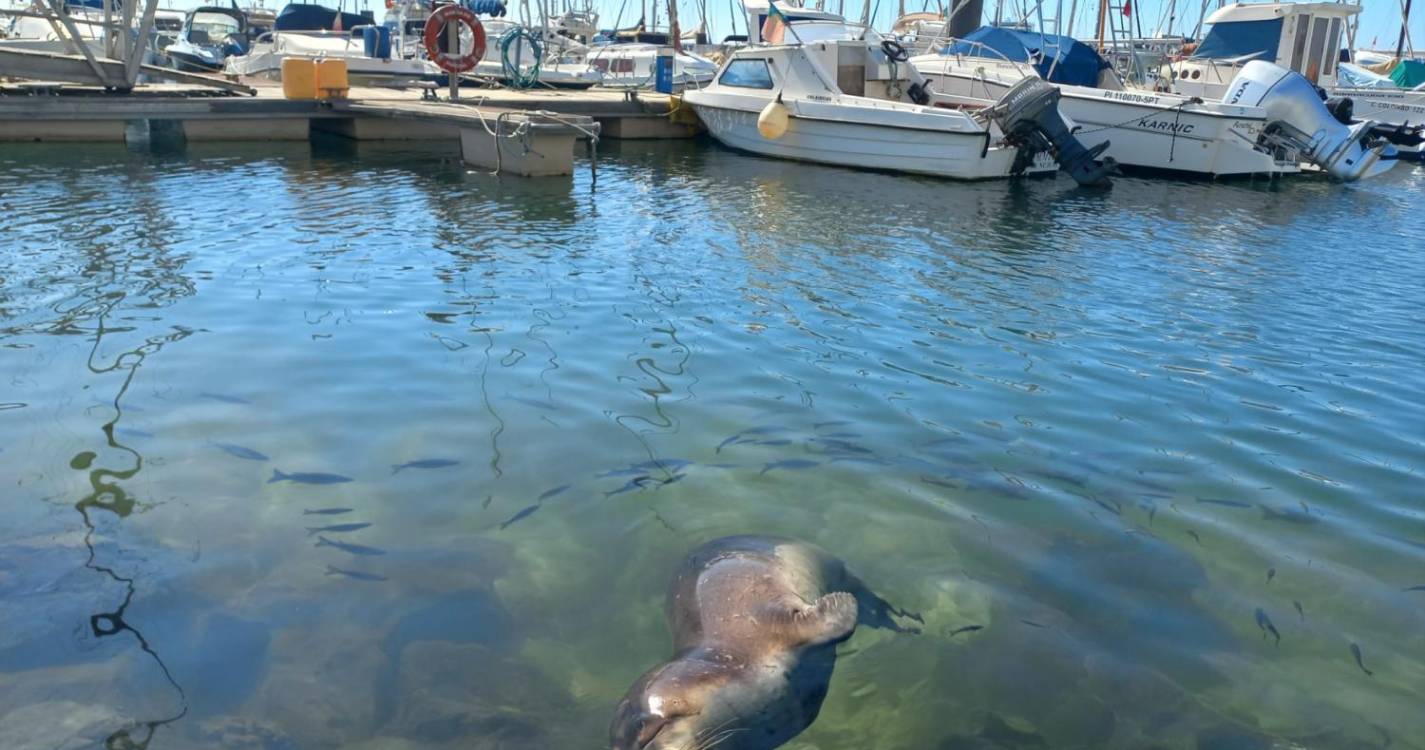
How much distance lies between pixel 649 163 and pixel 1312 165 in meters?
13.2

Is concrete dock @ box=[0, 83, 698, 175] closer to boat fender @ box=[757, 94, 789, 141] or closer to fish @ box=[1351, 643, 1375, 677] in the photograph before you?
boat fender @ box=[757, 94, 789, 141]

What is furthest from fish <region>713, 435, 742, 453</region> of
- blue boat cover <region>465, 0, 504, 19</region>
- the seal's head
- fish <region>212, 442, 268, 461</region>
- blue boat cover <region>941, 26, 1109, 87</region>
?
blue boat cover <region>465, 0, 504, 19</region>

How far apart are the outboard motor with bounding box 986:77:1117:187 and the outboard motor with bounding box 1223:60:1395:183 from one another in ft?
12.8

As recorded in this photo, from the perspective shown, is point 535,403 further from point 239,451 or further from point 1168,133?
point 1168,133

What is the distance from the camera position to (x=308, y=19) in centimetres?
3578

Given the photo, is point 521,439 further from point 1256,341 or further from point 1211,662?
point 1256,341

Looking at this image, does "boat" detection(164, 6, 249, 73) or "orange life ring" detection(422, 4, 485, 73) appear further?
"boat" detection(164, 6, 249, 73)

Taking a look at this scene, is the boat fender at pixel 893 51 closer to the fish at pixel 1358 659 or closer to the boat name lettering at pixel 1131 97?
the boat name lettering at pixel 1131 97

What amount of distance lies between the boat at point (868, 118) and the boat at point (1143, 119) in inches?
47.3

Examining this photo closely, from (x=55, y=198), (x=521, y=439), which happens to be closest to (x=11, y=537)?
(x=521, y=439)

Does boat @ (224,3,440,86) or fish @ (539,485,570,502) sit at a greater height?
boat @ (224,3,440,86)

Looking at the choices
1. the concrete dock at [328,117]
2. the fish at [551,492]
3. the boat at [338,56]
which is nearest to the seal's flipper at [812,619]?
the fish at [551,492]

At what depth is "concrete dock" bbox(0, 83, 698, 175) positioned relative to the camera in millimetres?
15008

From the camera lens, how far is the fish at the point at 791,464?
17.6ft
